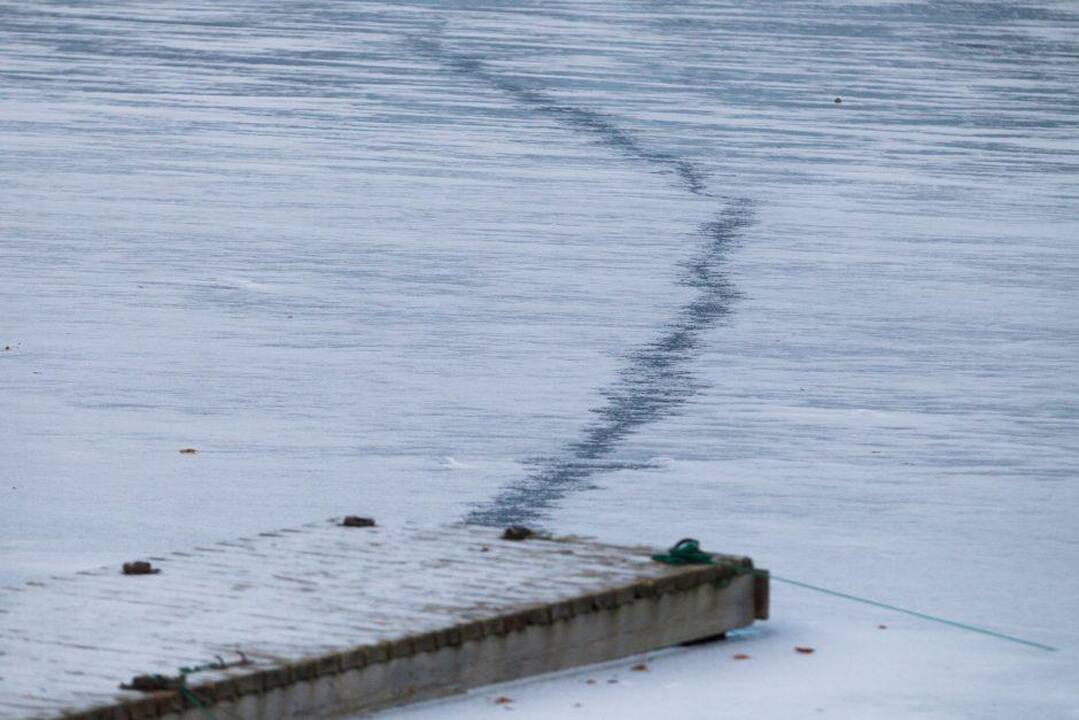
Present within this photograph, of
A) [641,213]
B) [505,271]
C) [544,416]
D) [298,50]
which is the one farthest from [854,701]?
[298,50]

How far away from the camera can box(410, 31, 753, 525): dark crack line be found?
7789 mm

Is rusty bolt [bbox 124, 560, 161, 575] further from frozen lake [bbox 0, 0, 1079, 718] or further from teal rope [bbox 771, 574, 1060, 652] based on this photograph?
teal rope [bbox 771, 574, 1060, 652]

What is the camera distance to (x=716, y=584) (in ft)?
20.9

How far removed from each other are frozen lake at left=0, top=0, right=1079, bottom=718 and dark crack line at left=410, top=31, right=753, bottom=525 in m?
0.03

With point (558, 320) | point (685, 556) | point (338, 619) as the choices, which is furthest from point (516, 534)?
point (558, 320)

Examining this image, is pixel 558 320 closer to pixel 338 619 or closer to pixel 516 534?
pixel 516 534

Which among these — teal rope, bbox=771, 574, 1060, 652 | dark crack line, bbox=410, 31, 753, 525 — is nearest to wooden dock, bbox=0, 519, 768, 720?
teal rope, bbox=771, 574, 1060, 652

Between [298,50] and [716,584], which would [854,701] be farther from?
[298,50]

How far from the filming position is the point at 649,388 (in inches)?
381

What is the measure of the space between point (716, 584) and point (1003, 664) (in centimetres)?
72

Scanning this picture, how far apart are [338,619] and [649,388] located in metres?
4.03

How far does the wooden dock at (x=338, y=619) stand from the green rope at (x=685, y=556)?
4 cm

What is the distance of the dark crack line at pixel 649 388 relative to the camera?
25.6 feet

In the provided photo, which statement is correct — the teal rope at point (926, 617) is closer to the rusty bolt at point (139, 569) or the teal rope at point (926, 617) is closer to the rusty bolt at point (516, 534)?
the rusty bolt at point (516, 534)
